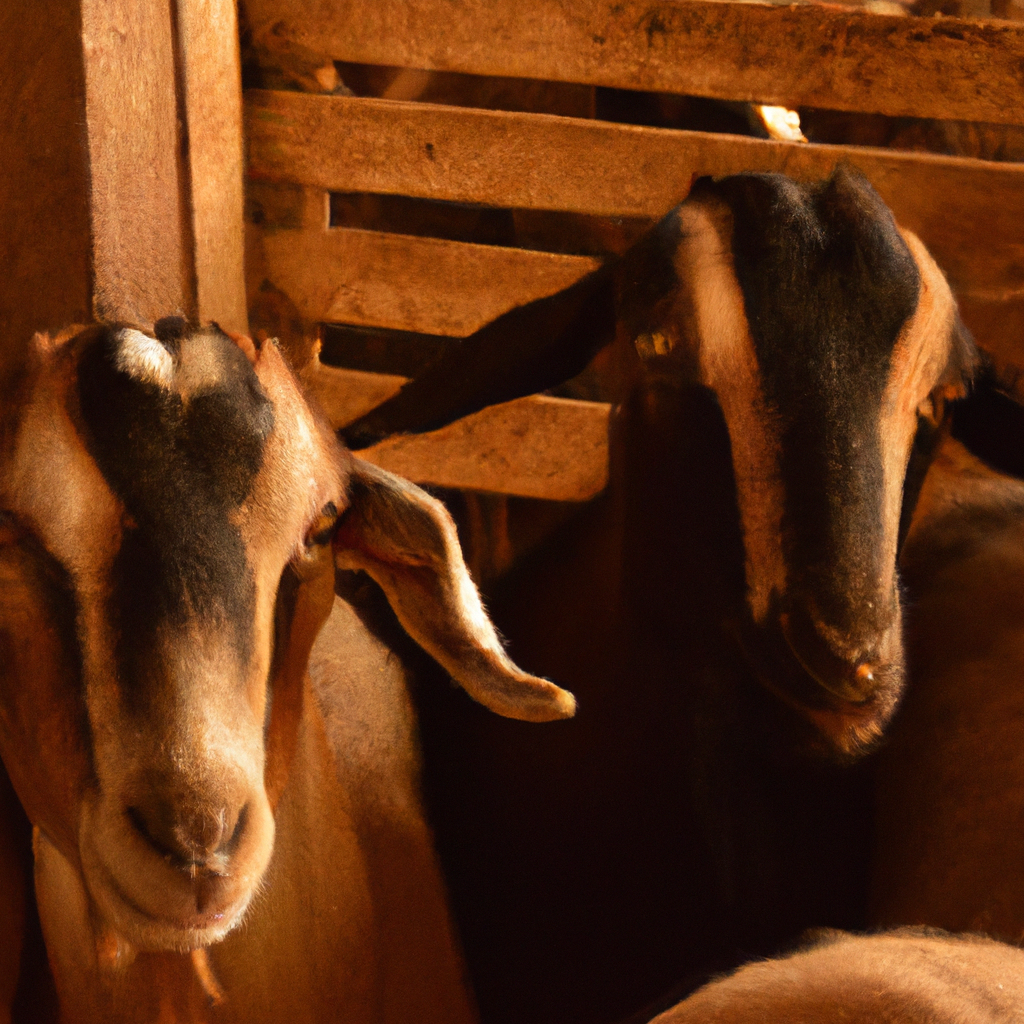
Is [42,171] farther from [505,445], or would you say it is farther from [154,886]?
[154,886]

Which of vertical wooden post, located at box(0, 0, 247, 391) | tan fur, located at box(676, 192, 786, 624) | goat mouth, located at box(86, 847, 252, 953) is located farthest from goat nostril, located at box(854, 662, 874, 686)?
vertical wooden post, located at box(0, 0, 247, 391)

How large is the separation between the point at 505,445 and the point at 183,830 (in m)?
1.65

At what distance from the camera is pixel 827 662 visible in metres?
1.74

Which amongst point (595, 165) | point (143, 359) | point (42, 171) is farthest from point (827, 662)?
point (42, 171)

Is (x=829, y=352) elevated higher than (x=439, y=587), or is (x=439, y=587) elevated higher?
(x=829, y=352)

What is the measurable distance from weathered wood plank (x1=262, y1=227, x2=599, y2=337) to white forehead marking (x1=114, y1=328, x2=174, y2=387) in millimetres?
1330

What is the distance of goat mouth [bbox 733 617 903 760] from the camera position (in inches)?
71.1

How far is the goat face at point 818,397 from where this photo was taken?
1.73 meters

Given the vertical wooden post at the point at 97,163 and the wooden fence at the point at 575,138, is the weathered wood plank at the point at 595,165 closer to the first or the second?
the wooden fence at the point at 575,138

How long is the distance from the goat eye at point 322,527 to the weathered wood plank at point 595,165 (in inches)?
49.7

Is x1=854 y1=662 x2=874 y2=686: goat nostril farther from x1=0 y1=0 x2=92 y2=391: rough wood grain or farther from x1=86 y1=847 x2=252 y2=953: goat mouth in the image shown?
x1=0 y1=0 x2=92 y2=391: rough wood grain

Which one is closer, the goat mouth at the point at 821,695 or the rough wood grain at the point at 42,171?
the goat mouth at the point at 821,695

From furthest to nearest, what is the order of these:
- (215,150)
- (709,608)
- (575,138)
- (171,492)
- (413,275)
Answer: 1. (413,275)
2. (575,138)
3. (215,150)
4. (709,608)
5. (171,492)

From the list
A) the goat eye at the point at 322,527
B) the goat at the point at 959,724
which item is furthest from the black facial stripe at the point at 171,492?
the goat at the point at 959,724
